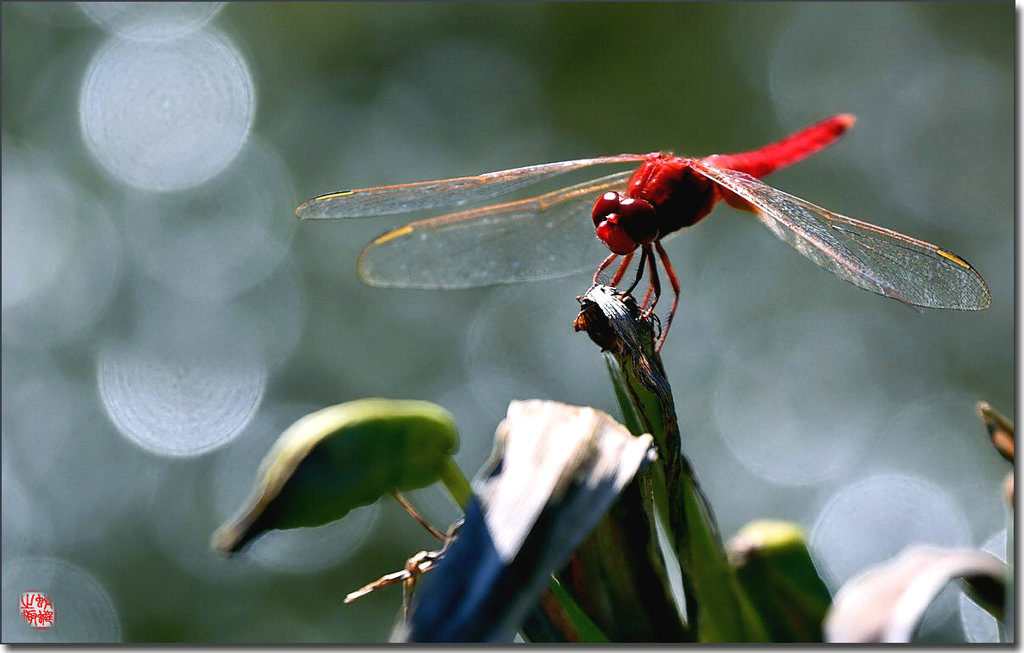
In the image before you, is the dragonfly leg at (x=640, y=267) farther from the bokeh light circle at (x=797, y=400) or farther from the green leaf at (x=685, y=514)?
the bokeh light circle at (x=797, y=400)

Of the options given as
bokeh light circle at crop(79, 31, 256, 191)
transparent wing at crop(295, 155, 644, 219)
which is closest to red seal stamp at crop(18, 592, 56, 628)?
transparent wing at crop(295, 155, 644, 219)

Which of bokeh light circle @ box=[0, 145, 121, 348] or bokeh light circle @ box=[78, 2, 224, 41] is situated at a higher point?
bokeh light circle @ box=[78, 2, 224, 41]

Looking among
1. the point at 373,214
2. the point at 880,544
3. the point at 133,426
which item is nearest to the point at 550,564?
the point at 373,214

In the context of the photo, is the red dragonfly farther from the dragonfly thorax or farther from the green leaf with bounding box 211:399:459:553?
the green leaf with bounding box 211:399:459:553

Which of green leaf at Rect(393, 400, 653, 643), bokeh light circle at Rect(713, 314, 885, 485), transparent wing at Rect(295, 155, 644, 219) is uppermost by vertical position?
transparent wing at Rect(295, 155, 644, 219)

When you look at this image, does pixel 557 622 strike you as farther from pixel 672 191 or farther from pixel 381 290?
pixel 381 290

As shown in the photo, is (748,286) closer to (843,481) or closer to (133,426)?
(843,481)
